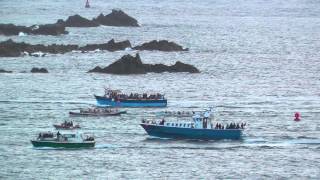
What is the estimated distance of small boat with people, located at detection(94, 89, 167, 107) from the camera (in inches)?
5094

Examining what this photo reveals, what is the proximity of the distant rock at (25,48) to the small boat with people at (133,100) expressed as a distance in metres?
46.8

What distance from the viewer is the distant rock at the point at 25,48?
176250 millimetres

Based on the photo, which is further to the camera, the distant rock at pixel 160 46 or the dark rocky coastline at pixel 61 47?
the distant rock at pixel 160 46

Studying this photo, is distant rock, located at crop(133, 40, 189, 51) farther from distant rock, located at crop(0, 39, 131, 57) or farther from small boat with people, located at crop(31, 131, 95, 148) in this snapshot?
small boat with people, located at crop(31, 131, 95, 148)

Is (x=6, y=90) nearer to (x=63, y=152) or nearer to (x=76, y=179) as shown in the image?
(x=63, y=152)

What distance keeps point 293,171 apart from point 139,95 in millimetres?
40481

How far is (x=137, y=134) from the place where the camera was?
110562 mm

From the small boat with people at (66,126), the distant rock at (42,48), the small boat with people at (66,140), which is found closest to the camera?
the small boat with people at (66,140)

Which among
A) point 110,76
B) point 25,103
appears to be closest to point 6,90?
point 25,103

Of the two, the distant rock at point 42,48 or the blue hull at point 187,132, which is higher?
the distant rock at point 42,48

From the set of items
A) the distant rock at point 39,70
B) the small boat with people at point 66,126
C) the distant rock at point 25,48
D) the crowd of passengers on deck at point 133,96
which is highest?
the distant rock at point 25,48

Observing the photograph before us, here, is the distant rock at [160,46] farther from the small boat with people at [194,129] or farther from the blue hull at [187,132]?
the blue hull at [187,132]

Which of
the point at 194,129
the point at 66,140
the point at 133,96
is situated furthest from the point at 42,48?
the point at 66,140

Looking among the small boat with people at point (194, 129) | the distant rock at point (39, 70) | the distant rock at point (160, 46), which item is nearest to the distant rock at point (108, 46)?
the distant rock at point (160, 46)
